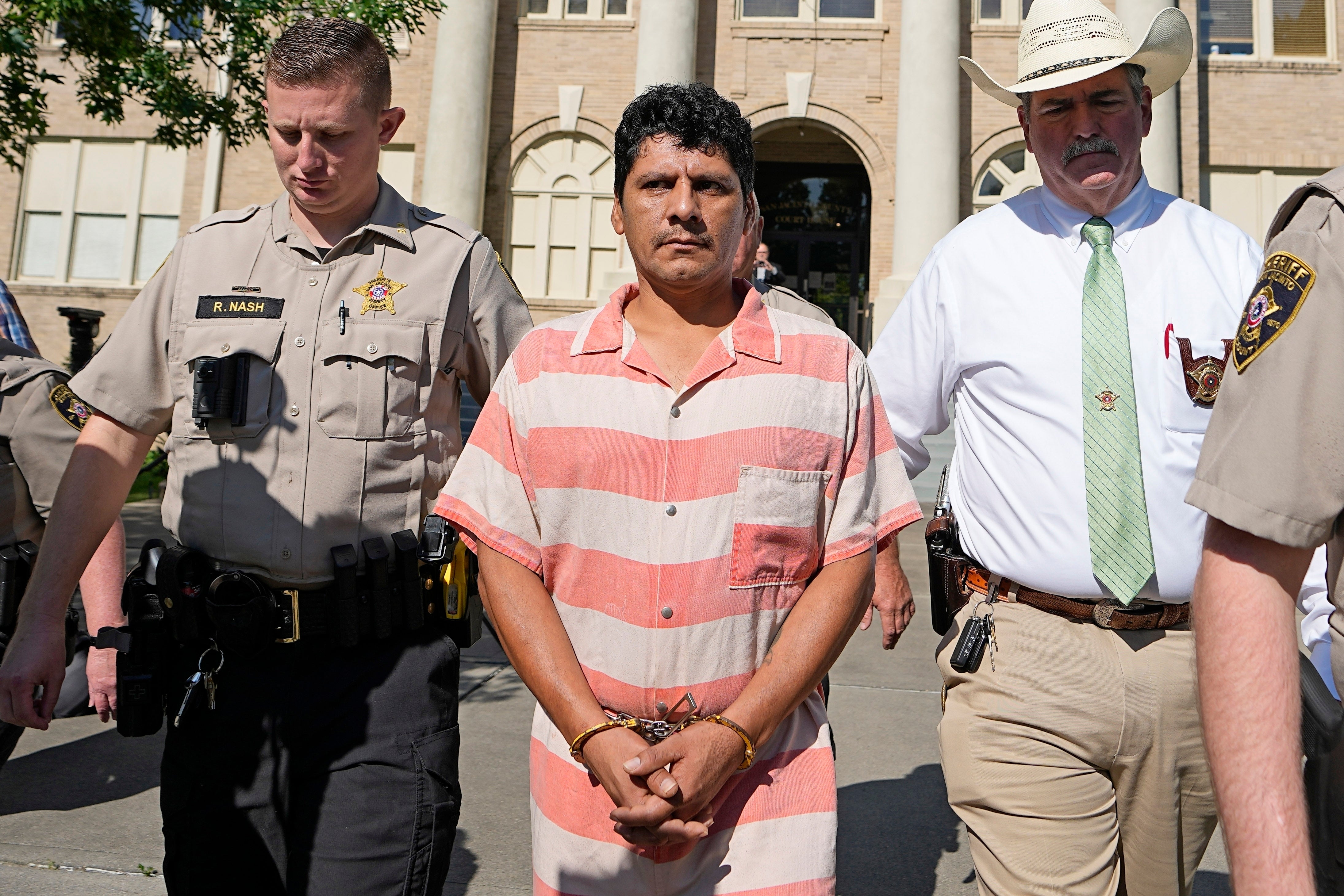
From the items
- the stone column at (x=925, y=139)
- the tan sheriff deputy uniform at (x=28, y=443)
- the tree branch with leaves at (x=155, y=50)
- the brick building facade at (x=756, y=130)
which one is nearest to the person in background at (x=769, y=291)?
the tan sheriff deputy uniform at (x=28, y=443)

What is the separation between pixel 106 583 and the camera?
331 centimetres

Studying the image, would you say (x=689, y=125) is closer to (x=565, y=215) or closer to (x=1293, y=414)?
(x=1293, y=414)

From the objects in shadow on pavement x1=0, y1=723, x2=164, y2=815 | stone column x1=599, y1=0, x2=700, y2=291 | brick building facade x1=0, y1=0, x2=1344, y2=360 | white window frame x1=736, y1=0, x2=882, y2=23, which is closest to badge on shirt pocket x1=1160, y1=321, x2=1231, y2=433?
shadow on pavement x1=0, y1=723, x2=164, y2=815

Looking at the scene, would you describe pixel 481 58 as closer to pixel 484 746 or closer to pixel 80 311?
pixel 80 311

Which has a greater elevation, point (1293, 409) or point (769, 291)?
point (769, 291)

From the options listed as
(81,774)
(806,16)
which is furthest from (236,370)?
(806,16)

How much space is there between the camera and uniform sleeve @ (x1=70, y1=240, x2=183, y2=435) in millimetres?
2809

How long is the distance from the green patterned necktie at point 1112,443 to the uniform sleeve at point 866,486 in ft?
2.32

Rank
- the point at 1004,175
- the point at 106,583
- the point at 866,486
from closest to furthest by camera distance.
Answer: the point at 866,486, the point at 106,583, the point at 1004,175

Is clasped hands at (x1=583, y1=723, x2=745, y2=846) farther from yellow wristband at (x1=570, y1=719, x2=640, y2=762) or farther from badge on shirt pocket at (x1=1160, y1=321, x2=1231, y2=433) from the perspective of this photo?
badge on shirt pocket at (x1=1160, y1=321, x2=1231, y2=433)

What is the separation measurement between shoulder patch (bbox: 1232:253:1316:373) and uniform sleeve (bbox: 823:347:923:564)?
829 millimetres

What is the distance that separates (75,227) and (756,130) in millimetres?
13978

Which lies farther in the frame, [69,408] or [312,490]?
[69,408]

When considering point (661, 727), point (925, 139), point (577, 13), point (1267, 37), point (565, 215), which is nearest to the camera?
point (661, 727)
